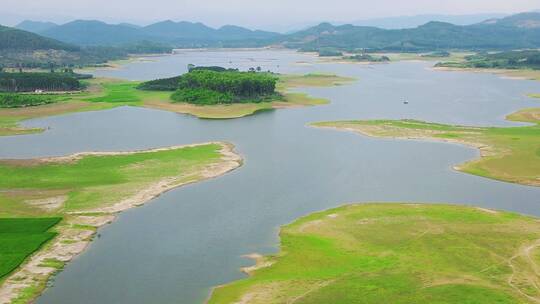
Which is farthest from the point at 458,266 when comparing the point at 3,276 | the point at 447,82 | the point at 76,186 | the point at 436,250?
the point at 447,82

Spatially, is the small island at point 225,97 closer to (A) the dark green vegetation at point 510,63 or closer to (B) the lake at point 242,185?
(B) the lake at point 242,185

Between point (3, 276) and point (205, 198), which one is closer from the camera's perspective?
point (3, 276)

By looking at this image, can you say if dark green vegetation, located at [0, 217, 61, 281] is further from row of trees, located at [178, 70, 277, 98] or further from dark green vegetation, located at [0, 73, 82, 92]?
dark green vegetation, located at [0, 73, 82, 92]

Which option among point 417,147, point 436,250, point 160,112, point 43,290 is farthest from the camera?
point 160,112

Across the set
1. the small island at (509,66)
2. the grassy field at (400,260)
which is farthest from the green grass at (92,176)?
the small island at (509,66)

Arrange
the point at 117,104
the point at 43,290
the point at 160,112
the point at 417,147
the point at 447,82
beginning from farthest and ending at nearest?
the point at 447,82, the point at 117,104, the point at 160,112, the point at 417,147, the point at 43,290

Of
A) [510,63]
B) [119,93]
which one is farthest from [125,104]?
[510,63]

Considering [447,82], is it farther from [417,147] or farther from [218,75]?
[417,147]
